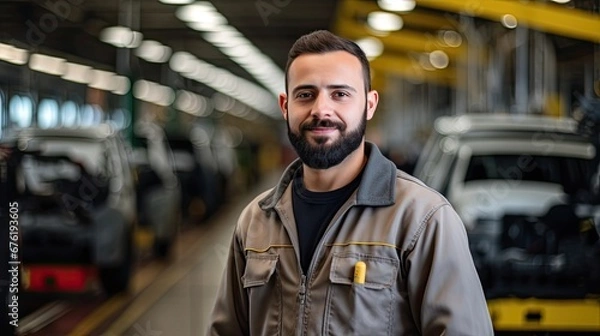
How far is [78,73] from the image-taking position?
16.1 ft

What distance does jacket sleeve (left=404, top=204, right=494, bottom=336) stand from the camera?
2.00 metres

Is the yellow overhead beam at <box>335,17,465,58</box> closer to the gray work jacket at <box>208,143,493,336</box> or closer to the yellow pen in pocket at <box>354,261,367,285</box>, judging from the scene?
the gray work jacket at <box>208,143,493,336</box>

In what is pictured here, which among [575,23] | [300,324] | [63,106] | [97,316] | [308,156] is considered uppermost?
[575,23]

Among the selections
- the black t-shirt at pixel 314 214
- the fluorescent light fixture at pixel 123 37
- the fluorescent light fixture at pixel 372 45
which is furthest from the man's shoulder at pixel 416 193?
the fluorescent light fixture at pixel 372 45

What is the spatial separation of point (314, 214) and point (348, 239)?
137 millimetres

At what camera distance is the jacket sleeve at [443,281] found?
200cm

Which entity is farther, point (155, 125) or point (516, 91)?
point (155, 125)

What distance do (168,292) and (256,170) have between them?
700 centimetres

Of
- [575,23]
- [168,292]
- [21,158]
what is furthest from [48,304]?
[575,23]

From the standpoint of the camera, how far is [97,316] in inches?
243

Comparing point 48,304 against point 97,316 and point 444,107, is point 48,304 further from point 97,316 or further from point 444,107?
point 444,107

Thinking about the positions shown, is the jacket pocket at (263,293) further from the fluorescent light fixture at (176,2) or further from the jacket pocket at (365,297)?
the fluorescent light fixture at (176,2)

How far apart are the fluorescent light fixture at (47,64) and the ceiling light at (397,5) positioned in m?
2.75

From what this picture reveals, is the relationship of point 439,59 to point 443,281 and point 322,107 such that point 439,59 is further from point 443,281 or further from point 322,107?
point 443,281
